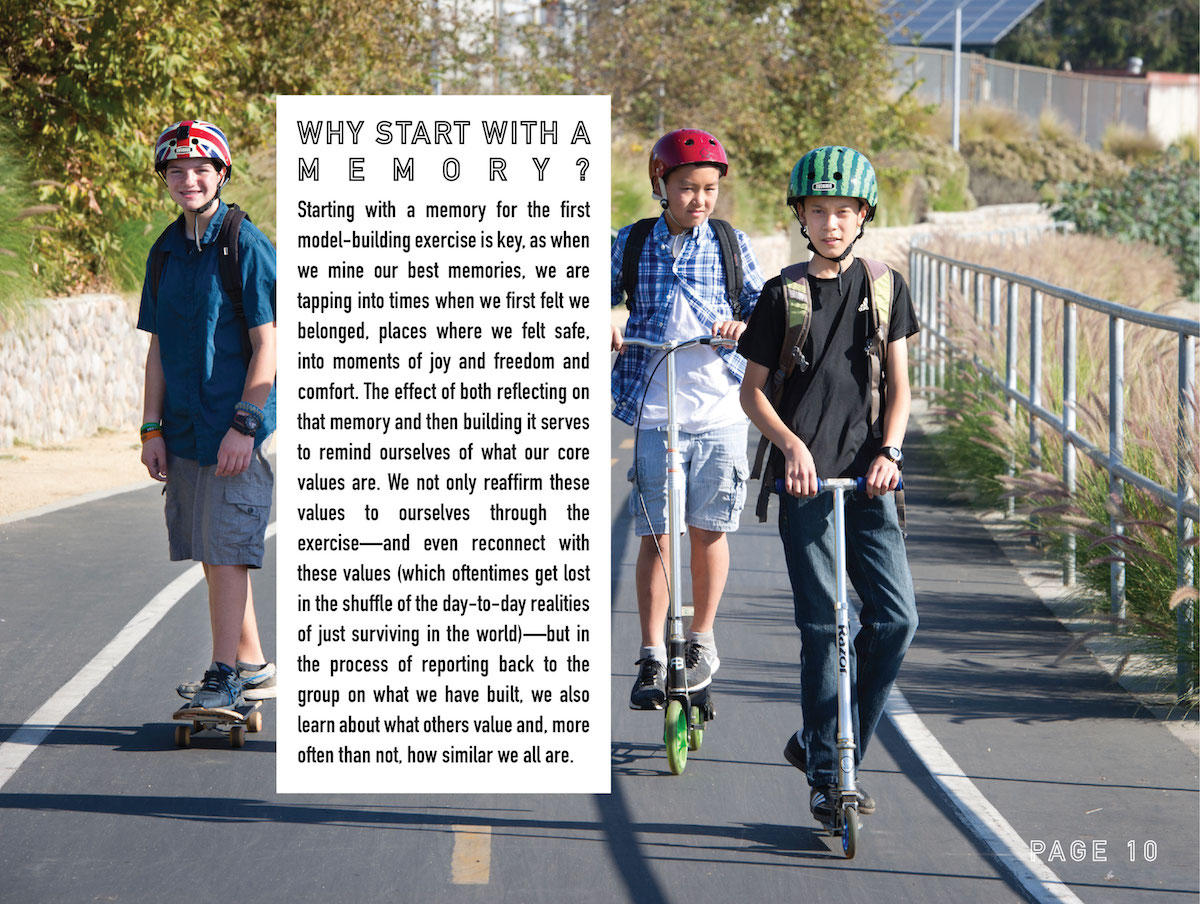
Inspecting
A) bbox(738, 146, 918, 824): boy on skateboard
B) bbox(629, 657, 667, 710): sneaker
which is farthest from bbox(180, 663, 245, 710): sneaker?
bbox(738, 146, 918, 824): boy on skateboard

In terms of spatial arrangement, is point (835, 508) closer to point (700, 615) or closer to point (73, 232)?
point (700, 615)

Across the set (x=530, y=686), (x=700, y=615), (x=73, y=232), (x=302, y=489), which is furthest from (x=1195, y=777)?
(x=73, y=232)

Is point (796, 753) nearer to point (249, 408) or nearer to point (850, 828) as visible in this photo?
point (850, 828)

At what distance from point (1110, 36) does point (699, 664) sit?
76.9m

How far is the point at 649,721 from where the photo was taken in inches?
244

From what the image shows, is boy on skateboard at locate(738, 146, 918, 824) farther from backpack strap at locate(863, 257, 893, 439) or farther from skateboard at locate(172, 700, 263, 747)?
skateboard at locate(172, 700, 263, 747)

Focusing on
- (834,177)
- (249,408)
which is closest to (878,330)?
(834,177)

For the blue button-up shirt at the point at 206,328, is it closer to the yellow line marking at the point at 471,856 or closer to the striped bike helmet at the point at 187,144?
the striped bike helmet at the point at 187,144

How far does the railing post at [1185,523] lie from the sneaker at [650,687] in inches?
82.1

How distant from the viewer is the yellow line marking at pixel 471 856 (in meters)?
4.62

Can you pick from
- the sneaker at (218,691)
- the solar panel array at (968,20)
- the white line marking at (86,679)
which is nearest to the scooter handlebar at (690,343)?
the sneaker at (218,691)

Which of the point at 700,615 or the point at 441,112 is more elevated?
the point at 441,112

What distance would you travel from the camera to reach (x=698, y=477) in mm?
5773

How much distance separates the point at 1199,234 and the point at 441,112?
96.4ft
